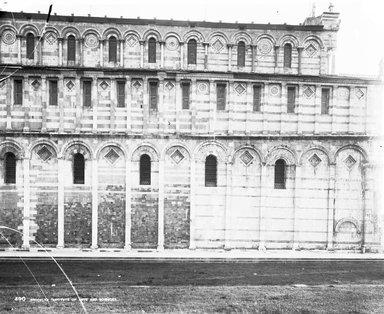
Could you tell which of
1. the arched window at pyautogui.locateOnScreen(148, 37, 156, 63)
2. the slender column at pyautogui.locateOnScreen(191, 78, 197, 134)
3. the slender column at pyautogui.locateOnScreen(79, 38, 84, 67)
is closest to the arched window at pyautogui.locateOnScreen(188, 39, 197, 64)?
the slender column at pyautogui.locateOnScreen(191, 78, 197, 134)

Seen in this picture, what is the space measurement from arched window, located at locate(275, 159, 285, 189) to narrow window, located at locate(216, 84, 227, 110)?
4354 mm

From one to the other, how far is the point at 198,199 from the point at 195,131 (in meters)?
3.71

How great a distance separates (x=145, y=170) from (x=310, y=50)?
11471 millimetres

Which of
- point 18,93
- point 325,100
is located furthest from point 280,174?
point 18,93

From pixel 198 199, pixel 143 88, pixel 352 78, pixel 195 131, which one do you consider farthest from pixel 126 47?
pixel 352 78

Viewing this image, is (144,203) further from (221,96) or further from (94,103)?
(221,96)

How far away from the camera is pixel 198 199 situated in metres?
22.0

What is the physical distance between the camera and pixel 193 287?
46.9ft

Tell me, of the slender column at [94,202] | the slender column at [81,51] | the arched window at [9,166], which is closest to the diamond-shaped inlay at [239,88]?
the slender column at [81,51]

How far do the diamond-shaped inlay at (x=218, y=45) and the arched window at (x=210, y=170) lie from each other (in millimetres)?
6030

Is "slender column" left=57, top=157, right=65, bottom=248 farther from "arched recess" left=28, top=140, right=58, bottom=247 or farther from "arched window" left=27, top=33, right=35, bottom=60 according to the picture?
"arched window" left=27, top=33, right=35, bottom=60

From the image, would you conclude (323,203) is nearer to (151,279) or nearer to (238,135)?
(238,135)

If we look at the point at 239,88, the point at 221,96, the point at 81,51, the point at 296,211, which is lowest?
the point at 296,211

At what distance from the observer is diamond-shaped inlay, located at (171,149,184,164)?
22.0 meters
